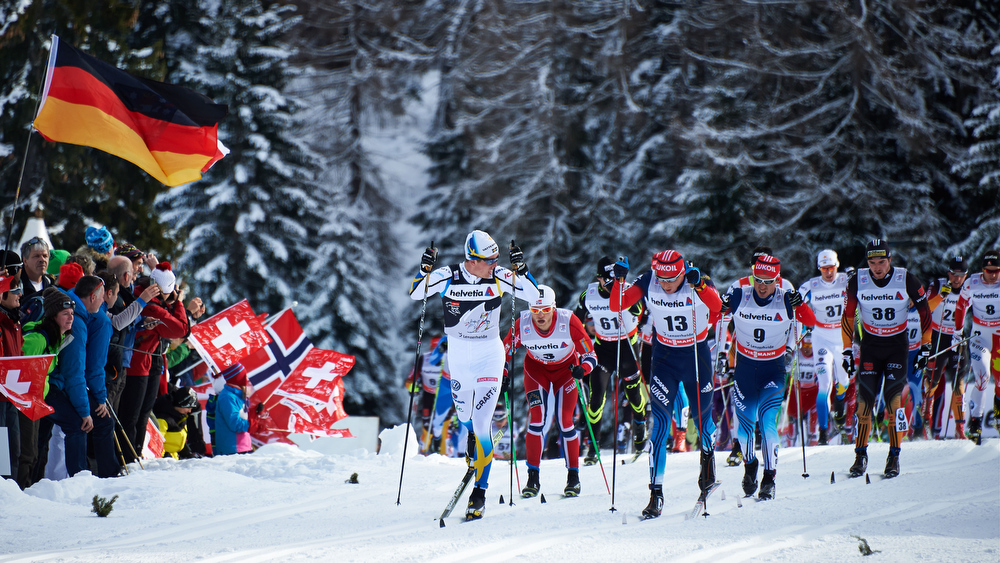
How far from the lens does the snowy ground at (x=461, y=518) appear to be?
6.03m

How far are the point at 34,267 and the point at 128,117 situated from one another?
6.98 feet

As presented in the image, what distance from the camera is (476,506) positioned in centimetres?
727

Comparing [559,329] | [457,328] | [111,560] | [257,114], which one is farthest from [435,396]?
[257,114]

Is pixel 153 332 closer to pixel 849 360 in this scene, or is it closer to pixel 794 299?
pixel 794 299

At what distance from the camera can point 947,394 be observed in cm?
1339

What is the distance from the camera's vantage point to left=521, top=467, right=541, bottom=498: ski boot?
8.47 metres

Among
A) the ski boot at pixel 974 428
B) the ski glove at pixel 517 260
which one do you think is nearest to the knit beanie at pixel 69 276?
the ski glove at pixel 517 260

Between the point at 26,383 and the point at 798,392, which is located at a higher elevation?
the point at 26,383

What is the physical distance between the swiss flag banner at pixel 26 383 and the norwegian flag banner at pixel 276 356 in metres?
4.05

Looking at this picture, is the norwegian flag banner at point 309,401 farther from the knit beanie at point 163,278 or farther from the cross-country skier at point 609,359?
the cross-country skier at point 609,359

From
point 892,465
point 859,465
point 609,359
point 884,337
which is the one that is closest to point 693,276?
point 884,337

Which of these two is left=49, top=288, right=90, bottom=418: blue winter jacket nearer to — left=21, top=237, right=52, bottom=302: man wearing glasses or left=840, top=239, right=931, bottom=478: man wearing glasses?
left=21, top=237, right=52, bottom=302: man wearing glasses

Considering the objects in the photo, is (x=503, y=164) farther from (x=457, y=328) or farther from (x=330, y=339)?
(x=457, y=328)

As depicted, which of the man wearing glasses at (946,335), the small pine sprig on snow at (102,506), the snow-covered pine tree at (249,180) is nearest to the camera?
the small pine sprig on snow at (102,506)
